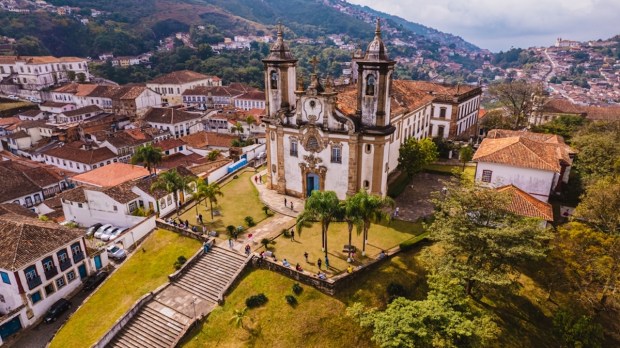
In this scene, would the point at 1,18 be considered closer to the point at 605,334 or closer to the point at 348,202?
the point at 348,202

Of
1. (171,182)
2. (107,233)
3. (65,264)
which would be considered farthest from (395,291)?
(107,233)

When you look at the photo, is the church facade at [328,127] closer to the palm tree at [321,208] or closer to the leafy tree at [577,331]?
the palm tree at [321,208]

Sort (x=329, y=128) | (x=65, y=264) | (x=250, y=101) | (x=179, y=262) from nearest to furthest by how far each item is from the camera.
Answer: (x=179, y=262) < (x=65, y=264) < (x=329, y=128) < (x=250, y=101)

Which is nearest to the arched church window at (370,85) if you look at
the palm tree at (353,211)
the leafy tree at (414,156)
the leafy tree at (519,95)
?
the leafy tree at (414,156)

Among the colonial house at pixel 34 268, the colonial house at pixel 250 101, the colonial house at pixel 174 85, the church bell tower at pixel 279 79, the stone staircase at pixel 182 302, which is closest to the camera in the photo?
the stone staircase at pixel 182 302

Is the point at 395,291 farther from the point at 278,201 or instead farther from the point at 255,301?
the point at 278,201

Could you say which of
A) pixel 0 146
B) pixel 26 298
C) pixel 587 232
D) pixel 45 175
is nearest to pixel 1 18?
pixel 0 146
